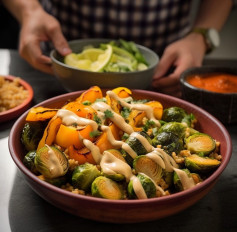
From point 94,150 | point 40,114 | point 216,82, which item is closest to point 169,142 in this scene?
point 94,150

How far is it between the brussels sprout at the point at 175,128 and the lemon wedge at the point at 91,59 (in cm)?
70

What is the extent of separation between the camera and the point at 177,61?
8.47 ft

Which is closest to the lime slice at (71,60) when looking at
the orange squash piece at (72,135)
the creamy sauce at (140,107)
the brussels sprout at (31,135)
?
the creamy sauce at (140,107)

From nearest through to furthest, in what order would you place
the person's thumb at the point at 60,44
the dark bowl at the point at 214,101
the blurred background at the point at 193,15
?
1. the dark bowl at the point at 214,101
2. the person's thumb at the point at 60,44
3. the blurred background at the point at 193,15

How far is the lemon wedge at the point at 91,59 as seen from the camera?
7.25 ft

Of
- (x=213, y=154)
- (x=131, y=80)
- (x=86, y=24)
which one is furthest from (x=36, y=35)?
(x=213, y=154)

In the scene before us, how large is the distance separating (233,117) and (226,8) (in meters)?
1.38

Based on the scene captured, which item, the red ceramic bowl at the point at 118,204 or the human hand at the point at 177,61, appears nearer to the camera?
the red ceramic bowl at the point at 118,204

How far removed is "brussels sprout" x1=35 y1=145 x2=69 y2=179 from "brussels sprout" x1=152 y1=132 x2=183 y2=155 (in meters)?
0.39

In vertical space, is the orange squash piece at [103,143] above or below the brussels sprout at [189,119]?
above

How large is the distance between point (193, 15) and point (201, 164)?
3.81 m

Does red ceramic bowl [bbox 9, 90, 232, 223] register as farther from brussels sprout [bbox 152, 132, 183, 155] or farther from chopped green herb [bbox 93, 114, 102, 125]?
chopped green herb [bbox 93, 114, 102, 125]

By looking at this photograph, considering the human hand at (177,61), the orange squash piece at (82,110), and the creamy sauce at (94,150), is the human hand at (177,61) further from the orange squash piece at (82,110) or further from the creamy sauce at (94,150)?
the creamy sauce at (94,150)

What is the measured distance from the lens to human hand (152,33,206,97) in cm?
241
